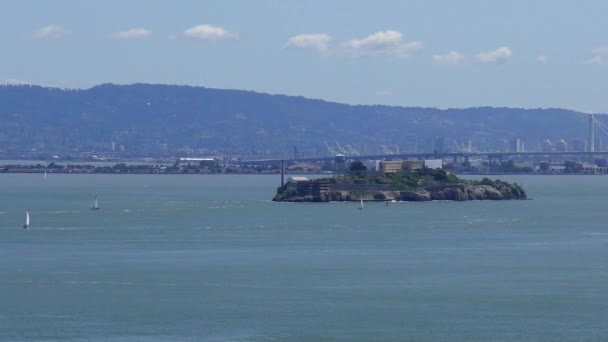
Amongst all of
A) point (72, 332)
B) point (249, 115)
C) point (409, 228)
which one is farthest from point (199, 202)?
point (249, 115)

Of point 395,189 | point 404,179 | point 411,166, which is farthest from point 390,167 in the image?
point 395,189

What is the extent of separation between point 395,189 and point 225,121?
114052 millimetres

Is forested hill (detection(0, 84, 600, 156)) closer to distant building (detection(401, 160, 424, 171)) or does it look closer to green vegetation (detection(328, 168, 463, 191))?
distant building (detection(401, 160, 424, 171))

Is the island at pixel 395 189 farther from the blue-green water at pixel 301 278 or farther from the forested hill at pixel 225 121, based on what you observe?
the forested hill at pixel 225 121

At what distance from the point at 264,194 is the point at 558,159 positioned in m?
69.7

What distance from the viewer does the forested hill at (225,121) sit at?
14925 cm

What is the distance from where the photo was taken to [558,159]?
118 meters

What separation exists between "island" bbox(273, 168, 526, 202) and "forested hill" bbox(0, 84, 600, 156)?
3654 inches

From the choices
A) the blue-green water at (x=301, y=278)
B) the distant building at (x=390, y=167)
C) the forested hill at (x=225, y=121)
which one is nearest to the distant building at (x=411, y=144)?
the forested hill at (x=225, y=121)

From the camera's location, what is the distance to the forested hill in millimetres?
149250

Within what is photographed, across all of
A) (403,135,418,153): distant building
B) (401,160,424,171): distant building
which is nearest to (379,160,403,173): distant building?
(401,160,424,171): distant building

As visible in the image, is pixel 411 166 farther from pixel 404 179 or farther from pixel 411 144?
pixel 411 144

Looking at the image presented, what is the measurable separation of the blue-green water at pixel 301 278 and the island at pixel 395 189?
9403 millimetres

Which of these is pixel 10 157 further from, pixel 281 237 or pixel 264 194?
pixel 281 237
